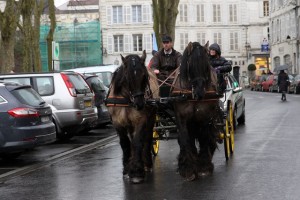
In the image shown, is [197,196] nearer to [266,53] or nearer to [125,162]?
[125,162]

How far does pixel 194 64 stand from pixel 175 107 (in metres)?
0.74

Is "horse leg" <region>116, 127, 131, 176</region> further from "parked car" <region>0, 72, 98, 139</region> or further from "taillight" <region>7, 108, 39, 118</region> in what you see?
"parked car" <region>0, 72, 98, 139</region>

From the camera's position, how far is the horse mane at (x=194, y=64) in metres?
9.22

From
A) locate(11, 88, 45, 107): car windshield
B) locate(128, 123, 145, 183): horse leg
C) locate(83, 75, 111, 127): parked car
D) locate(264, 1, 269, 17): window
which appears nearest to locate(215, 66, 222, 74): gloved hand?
locate(128, 123, 145, 183): horse leg

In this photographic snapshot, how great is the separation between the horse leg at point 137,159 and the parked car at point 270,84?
1789 inches

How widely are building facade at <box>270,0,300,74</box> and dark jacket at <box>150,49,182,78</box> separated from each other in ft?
166

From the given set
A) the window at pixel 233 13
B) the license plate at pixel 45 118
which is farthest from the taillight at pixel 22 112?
the window at pixel 233 13

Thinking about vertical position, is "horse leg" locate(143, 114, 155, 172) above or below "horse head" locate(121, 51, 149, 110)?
below

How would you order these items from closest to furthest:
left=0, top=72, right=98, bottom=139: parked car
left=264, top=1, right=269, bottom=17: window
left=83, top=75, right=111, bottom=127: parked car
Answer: left=0, top=72, right=98, bottom=139: parked car
left=83, top=75, right=111, bottom=127: parked car
left=264, top=1, right=269, bottom=17: window

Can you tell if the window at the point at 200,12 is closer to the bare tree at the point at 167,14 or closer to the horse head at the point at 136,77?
A: the bare tree at the point at 167,14

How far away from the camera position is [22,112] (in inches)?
468

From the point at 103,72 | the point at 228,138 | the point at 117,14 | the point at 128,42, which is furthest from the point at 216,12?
the point at 228,138

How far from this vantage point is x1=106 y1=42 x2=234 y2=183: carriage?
912cm

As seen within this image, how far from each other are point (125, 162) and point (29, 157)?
4490 millimetres
